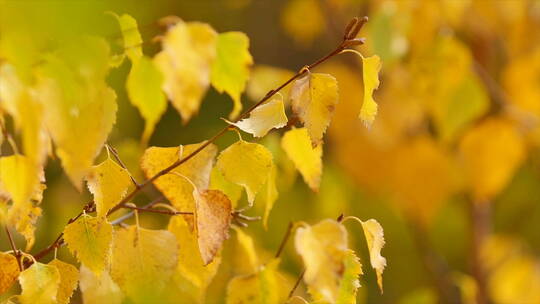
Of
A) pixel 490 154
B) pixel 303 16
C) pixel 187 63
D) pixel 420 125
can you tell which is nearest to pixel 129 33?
pixel 187 63

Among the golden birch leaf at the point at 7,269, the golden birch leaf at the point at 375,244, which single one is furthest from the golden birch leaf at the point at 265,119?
the golden birch leaf at the point at 7,269

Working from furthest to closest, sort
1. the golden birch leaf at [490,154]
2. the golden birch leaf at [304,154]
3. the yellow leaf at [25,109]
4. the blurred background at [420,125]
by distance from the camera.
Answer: the golden birch leaf at [490,154] < the blurred background at [420,125] < the golden birch leaf at [304,154] < the yellow leaf at [25,109]

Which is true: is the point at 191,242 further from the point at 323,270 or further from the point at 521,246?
the point at 521,246

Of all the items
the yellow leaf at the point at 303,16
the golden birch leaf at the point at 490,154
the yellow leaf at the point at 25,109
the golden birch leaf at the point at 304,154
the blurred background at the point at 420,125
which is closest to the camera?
the yellow leaf at the point at 25,109

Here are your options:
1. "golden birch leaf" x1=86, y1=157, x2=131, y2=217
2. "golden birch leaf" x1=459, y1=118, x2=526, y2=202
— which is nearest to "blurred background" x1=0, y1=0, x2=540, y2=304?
"golden birch leaf" x1=459, y1=118, x2=526, y2=202

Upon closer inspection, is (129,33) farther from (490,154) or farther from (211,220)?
(490,154)

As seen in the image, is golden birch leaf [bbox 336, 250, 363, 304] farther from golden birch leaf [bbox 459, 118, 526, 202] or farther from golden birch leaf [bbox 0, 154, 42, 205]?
golden birch leaf [bbox 459, 118, 526, 202]

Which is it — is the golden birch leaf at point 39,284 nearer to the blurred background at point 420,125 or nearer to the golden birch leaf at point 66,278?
the golden birch leaf at point 66,278
